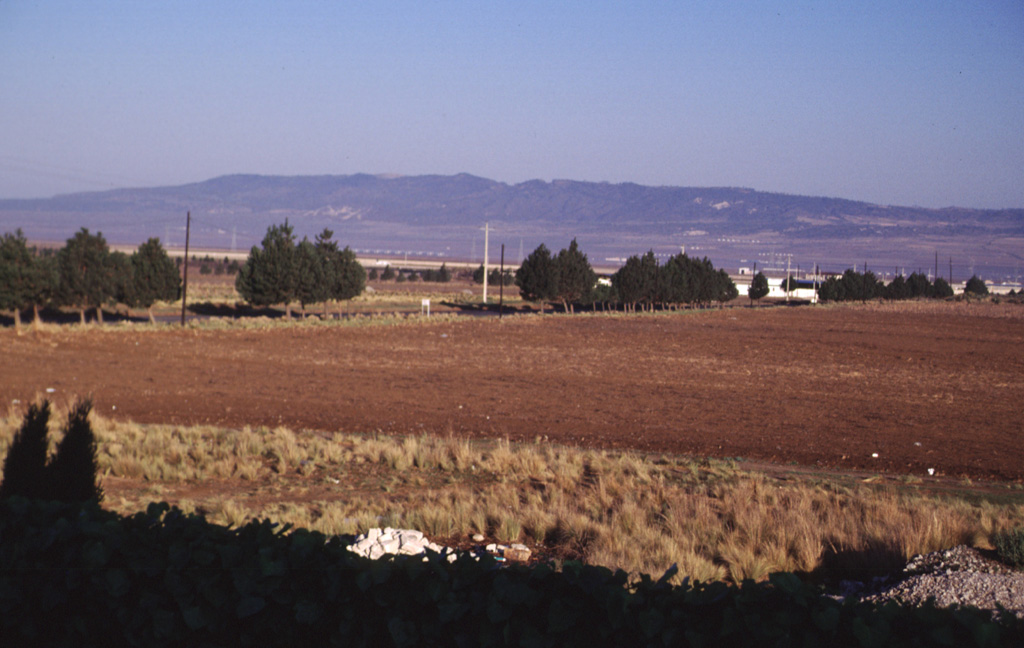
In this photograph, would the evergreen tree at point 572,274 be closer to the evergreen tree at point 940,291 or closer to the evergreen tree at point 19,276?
the evergreen tree at point 19,276

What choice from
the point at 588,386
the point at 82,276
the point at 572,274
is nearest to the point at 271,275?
the point at 82,276

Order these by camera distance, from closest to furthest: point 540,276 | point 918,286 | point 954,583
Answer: point 954,583 → point 540,276 → point 918,286

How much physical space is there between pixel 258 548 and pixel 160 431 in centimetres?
1332

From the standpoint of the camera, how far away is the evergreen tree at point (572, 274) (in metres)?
78.1

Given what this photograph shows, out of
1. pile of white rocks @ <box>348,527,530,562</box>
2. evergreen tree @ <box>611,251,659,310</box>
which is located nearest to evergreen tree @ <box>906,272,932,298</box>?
evergreen tree @ <box>611,251,659,310</box>

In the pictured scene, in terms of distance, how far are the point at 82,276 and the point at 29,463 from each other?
48010 millimetres

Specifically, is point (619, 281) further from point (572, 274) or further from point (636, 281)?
point (572, 274)

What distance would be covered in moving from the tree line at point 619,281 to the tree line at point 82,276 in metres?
31.8

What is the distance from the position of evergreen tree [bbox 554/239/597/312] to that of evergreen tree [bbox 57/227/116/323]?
125 feet

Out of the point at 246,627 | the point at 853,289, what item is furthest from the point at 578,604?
the point at 853,289

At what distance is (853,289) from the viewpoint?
122m

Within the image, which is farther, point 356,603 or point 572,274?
point 572,274

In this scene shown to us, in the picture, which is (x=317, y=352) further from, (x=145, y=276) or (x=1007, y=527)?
(x=1007, y=527)

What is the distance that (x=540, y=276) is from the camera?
7575cm
